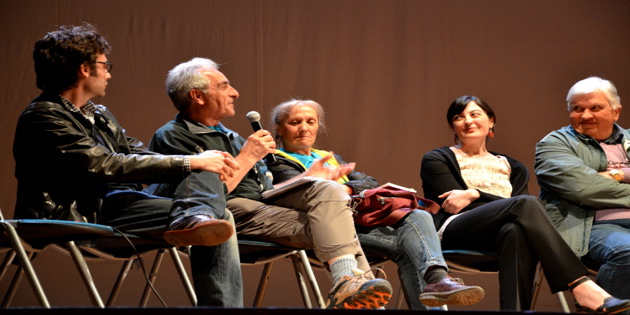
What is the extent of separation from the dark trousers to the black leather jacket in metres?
1.35

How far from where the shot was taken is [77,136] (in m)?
2.72

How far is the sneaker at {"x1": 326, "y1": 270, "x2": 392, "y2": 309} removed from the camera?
8.34 feet

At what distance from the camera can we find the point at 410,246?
310 centimetres

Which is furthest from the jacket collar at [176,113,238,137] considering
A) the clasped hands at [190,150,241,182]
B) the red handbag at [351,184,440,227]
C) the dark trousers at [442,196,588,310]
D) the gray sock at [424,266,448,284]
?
the dark trousers at [442,196,588,310]

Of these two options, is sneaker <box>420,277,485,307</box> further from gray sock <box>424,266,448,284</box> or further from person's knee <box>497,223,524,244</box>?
person's knee <box>497,223,524,244</box>

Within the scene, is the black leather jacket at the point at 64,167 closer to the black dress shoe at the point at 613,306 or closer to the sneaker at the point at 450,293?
the sneaker at the point at 450,293

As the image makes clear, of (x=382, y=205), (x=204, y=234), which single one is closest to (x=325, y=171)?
(x=382, y=205)

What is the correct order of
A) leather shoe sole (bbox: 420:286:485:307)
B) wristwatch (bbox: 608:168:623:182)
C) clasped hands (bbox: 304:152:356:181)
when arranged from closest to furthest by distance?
leather shoe sole (bbox: 420:286:485:307)
clasped hands (bbox: 304:152:356:181)
wristwatch (bbox: 608:168:623:182)

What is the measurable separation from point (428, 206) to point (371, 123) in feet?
4.77

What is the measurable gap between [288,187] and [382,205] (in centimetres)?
43

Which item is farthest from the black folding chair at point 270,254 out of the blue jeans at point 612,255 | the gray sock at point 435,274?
the blue jeans at point 612,255

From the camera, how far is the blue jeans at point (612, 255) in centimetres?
317

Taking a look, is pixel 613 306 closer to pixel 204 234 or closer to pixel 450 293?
pixel 450 293

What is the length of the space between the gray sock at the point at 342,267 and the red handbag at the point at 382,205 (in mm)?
453
